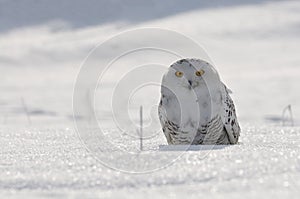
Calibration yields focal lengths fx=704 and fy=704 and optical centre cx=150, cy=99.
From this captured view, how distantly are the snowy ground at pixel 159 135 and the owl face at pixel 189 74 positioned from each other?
0.34 metres

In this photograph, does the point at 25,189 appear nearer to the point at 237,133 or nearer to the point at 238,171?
the point at 238,171

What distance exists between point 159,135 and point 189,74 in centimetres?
113

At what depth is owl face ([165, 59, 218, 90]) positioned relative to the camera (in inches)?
129

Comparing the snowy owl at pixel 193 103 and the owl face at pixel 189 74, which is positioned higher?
the owl face at pixel 189 74

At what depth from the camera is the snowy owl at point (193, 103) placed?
3305mm

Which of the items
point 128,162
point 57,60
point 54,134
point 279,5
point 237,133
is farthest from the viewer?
point 279,5

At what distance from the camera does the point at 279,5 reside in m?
12.5

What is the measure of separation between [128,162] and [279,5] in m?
10.3

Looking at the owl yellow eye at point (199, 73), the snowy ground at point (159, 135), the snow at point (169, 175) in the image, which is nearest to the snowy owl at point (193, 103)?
the owl yellow eye at point (199, 73)

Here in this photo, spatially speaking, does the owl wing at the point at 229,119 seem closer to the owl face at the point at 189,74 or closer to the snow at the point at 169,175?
the owl face at the point at 189,74

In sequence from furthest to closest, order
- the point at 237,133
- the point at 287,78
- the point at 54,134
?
the point at 287,78
the point at 54,134
the point at 237,133

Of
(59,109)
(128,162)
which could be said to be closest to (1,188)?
(128,162)

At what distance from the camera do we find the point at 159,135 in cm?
436

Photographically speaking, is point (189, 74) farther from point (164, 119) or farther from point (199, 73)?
point (164, 119)
